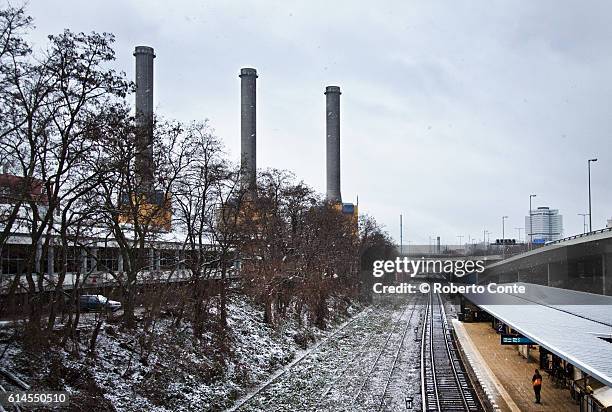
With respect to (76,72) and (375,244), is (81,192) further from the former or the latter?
(375,244)

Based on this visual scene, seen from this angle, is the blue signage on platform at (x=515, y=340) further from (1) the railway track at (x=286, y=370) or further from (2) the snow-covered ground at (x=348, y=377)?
(1) the railway track at (x=286, y=370)

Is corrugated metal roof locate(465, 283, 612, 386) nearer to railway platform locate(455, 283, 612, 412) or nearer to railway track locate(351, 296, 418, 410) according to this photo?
railway platform locate(455, 283, 612, 412)

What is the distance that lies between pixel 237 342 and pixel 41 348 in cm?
1370

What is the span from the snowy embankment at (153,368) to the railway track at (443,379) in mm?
7347

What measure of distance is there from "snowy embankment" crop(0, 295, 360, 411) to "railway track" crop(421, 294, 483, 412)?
735 centimetres

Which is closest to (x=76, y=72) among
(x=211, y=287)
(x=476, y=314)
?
(x=211, y=287)

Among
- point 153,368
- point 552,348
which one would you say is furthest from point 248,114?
point 552,348

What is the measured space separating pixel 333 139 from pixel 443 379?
52.4m

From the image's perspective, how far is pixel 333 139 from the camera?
3029 inches

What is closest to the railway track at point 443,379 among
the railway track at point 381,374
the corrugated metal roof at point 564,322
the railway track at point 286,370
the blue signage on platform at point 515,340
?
the railway track at point 381,374

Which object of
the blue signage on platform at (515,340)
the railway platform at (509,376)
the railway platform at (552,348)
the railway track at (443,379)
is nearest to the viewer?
the railway platform at (552,348)

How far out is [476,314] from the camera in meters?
52.0

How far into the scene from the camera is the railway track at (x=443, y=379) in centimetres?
2228

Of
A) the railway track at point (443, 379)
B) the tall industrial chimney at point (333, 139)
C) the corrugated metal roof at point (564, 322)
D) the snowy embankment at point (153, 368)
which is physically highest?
the tall industrial chimney at point (333, 139)
